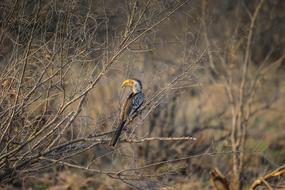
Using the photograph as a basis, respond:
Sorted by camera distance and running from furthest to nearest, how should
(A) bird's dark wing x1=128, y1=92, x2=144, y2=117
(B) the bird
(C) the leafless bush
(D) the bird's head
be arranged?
1. (D) the bird's head
2. (A) bird's dark wing x1=128, y1=92, x2=144, y2=117
3. (B) the bird
4. (C) the leafless bush

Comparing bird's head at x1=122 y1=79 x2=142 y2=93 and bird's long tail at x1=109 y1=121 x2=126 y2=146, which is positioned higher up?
bird's head at x1=122 y1=79 x2=142 y2=93

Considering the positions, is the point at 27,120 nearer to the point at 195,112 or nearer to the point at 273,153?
the point at 195,112

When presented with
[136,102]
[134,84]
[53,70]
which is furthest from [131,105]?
[53,70]

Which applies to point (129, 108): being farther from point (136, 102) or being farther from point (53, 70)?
point (53, 70)

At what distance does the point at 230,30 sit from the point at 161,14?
7.83 metres

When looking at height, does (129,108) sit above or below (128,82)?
below

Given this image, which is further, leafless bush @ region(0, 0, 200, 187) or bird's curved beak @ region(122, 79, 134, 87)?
bird's curved beak @ region(122, 79, 134, 87)

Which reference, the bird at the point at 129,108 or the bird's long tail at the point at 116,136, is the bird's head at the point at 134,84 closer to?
the bird at the point at 129,108

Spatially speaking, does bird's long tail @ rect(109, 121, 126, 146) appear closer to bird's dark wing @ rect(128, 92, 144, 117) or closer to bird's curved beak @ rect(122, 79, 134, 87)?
bird's dark wing @ rect(128, 92, 144, 117)

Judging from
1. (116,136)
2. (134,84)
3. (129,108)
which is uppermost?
(134,84)

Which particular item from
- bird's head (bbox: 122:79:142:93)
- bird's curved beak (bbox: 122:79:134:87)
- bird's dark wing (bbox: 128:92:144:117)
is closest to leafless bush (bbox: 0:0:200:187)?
bird's dark wing (bbox: 128:92:144:117)

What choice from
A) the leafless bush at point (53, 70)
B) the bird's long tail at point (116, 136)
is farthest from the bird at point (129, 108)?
the leafless bush at point (53, 70)

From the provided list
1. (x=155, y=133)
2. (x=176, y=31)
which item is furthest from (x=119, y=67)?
(x=155, y=133)

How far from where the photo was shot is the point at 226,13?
639 inches
